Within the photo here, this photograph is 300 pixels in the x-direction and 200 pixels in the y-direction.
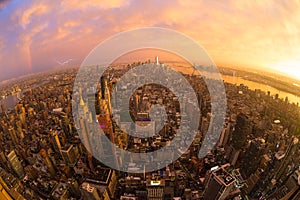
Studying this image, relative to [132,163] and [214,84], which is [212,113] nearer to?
[214,84]

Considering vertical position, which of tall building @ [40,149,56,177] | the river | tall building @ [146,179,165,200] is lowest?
tall building @ [40,149,56,177]

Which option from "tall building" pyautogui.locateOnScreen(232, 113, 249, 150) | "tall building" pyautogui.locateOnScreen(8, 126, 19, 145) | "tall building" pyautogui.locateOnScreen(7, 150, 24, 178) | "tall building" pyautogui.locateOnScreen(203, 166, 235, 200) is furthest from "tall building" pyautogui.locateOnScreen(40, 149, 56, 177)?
"tall building" pyautogui.locateOnScreen(232, 113, 249, 150)

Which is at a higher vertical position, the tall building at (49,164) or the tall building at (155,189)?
the tall building at (155,189)

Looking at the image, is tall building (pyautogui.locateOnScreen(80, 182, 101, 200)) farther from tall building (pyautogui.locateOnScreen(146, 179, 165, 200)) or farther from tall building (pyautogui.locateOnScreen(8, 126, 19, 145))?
tall building (pyautogui.locateOnScreen(8, 126, 19, 145))

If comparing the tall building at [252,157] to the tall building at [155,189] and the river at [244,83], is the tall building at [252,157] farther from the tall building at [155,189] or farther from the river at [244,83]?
the tall building at [155,189]

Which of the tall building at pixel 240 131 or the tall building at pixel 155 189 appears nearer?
the tall building at pixel 155 189

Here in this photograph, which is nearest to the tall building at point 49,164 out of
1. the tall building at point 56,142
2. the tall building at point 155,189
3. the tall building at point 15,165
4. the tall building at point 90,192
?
the tall building at point 56,142

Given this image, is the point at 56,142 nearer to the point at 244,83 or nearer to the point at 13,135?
the point at 13,135

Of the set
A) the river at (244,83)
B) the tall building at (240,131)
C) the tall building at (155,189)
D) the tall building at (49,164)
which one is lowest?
the tall building at (49,164)

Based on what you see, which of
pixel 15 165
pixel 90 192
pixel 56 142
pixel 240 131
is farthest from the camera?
pixel 240 131

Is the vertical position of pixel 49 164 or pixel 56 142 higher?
pixel 56 142

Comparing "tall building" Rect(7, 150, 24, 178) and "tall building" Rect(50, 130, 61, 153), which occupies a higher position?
"tall building" Rect(50, 130, 61, 153)

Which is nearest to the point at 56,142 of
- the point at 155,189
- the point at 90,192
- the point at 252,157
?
the point at 90,192
